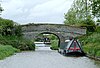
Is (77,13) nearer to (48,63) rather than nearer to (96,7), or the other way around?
(96,7)

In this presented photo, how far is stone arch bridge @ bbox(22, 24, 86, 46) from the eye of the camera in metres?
72.7

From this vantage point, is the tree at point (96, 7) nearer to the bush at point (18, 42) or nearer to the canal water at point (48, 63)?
the canal water at point (48, 63)

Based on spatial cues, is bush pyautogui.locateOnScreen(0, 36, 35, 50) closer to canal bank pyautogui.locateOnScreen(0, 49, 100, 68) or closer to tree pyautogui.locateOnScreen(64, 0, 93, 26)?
tree pyautogui.locateOnScreen(64, 0, 93, 26)

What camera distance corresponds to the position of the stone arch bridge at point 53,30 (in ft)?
238

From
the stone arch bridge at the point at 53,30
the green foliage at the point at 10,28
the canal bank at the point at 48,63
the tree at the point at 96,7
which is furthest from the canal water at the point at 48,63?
the stone arch bridge at the point at 53,30

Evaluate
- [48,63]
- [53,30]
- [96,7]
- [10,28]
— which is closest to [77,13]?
[53,30]

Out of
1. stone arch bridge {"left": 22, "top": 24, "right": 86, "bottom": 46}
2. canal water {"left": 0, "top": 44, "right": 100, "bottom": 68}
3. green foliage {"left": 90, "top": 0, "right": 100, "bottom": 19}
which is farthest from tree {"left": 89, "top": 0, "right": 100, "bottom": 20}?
stone arch bridge {"left": 22, "top": 24, "right": 86, "bottom": 46}

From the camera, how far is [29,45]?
67.8 metres

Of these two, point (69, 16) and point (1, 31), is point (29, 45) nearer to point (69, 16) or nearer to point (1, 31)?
point (1, 31)

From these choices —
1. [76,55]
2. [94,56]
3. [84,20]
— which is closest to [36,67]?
[94,56]

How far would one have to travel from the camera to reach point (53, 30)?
7375 cm

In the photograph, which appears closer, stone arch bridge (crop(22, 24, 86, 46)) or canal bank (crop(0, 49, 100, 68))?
canal bank (crop(0, 49, 100, 68))

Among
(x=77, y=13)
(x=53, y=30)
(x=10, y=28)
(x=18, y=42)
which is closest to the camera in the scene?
(x=18, y=42)

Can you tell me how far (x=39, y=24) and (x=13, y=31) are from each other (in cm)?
497
